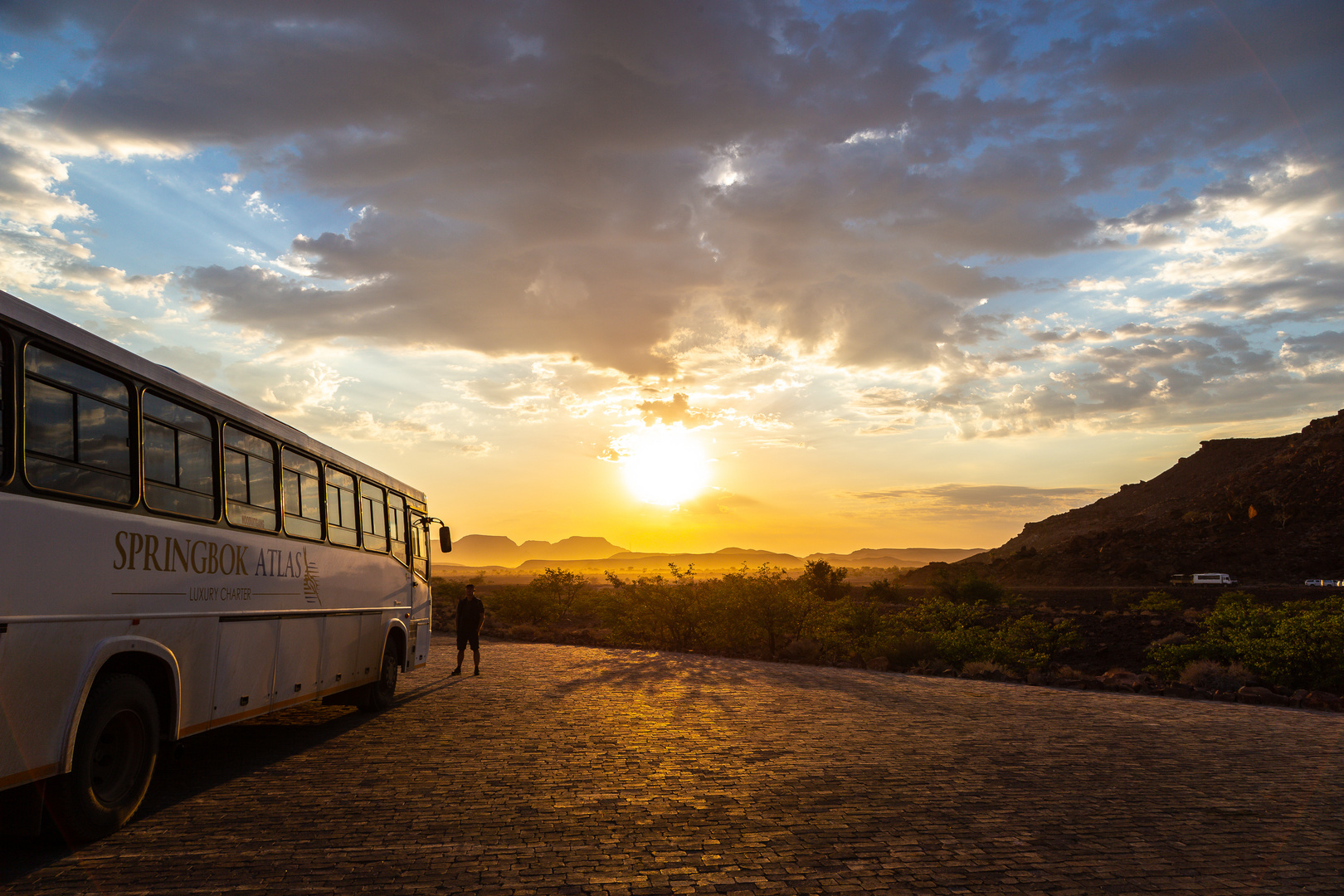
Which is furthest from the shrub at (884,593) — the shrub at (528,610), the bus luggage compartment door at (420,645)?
the bus luggage compartment door at (420,645)

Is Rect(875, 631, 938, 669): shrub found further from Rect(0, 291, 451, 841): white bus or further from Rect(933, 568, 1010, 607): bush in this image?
Rect(933, 568, 1010, 607): bush

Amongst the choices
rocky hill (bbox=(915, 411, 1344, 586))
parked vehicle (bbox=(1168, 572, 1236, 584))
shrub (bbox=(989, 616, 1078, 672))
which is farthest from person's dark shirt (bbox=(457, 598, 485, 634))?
rocky hill (bbox=(915, 411, 1344, 586))

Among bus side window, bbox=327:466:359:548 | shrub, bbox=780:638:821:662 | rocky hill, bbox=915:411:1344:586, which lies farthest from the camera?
rocky hill, bbox=915:411:1344:586

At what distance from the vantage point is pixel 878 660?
22.2 meters

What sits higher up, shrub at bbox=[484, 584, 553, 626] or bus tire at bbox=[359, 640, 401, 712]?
bus tire at bbox=[359, 640, 401, 712]

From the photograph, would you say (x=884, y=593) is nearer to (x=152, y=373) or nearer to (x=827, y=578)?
(x=827, y=578)

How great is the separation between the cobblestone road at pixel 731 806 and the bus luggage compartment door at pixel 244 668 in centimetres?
71

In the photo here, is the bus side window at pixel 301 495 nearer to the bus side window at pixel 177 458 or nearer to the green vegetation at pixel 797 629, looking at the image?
the bus side window at pixel 177 458

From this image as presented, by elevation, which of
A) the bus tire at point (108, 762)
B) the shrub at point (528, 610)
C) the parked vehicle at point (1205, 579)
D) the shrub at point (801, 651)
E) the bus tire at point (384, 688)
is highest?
the bus tire at point (108, 762)

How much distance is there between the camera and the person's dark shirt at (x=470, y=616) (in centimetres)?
1722

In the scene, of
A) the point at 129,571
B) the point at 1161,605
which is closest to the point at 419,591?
the point at 129,571

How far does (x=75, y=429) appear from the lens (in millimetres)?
5848

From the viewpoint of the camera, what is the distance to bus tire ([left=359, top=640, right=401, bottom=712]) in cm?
1232

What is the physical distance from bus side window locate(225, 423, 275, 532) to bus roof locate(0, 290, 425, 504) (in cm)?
20
